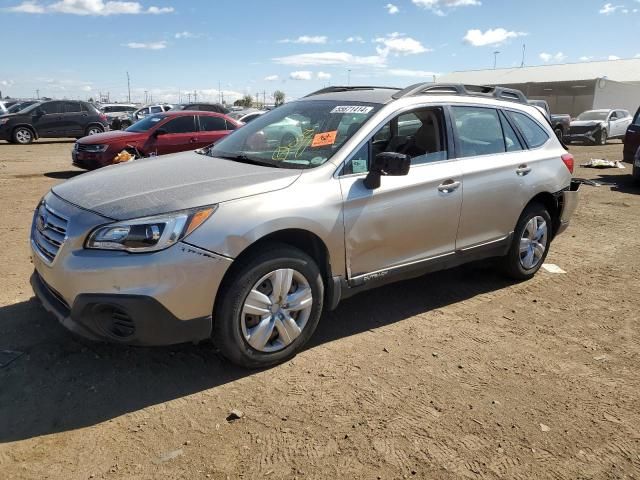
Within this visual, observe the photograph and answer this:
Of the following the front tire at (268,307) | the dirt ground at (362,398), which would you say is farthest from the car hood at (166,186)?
the dirt ground at (362,398)

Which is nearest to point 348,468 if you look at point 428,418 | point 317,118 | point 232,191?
point 428,418

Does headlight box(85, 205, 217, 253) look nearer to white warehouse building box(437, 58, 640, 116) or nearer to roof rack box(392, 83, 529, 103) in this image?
roof rack box(392, 83, 529, 103)

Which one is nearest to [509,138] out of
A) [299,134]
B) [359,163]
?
[359,163]

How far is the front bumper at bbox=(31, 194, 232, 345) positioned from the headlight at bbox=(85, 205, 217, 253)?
4cm

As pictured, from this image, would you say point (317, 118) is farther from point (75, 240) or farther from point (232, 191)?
point (75, 240)

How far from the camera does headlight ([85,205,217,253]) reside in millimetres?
2885

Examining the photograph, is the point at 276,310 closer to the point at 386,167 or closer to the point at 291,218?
the point at 291,218

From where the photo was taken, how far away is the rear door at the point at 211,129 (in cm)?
1227

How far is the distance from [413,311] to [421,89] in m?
1.78

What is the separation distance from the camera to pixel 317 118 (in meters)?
4.13

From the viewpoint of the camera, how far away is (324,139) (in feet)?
12.6

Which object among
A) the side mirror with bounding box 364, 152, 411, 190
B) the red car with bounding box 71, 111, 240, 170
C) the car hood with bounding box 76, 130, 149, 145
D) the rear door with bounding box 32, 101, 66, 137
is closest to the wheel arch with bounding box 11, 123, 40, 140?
the rear door with bounding box 32, 101, 66, 137

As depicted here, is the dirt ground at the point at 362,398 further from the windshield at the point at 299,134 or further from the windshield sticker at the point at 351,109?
the windshield sticker at the point at 351,109

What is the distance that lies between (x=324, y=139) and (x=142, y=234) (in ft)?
4.99
